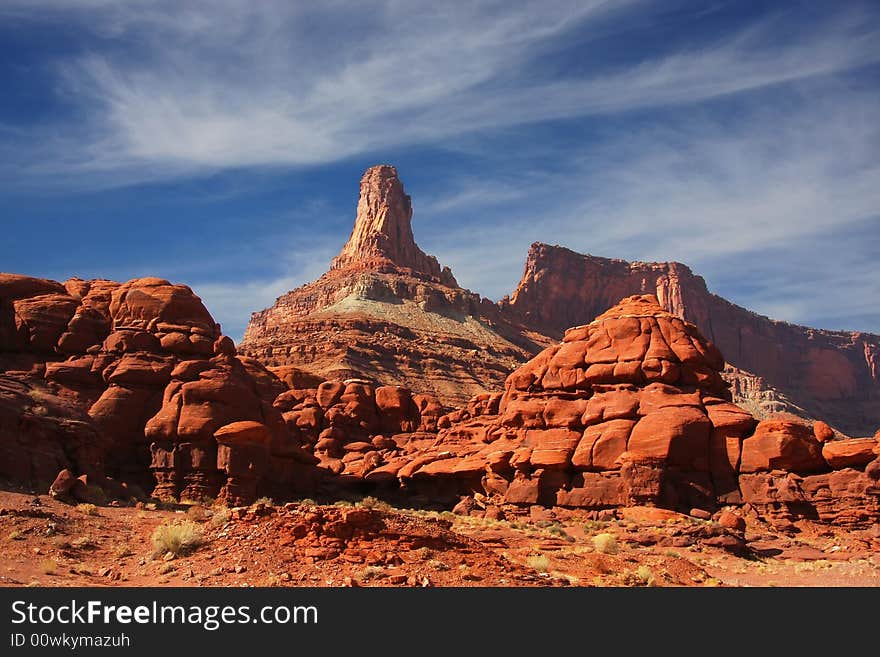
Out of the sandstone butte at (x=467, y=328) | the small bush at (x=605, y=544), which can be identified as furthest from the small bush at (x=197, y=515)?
the sandstone butte at (x=467, y=328)

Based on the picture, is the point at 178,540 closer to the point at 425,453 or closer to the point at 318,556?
the point at 318,556

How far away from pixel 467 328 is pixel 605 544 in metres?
111

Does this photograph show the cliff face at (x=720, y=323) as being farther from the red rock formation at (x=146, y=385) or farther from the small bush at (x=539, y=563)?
the small bush at (x=539, y=563)

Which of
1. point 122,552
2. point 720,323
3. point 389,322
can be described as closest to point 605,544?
point 122,552

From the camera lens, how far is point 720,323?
638 feet

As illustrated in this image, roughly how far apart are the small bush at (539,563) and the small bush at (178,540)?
8520 millimetres

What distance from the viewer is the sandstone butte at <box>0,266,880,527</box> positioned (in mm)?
38750

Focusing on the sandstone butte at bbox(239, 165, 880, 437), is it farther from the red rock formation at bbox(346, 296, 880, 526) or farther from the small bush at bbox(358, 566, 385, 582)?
the small bush at bbox(358, 566, 385, 582)

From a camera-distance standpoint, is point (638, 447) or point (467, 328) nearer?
point (638, 447)

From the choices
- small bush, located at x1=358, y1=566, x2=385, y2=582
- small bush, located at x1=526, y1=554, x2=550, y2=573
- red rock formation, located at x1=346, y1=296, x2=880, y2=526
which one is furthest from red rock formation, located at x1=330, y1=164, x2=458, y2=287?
small bush, located at x1=358, y1=566, x2=385, y2=582

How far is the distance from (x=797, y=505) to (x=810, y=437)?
4.30 metres

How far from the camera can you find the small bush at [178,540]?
21562 mm
